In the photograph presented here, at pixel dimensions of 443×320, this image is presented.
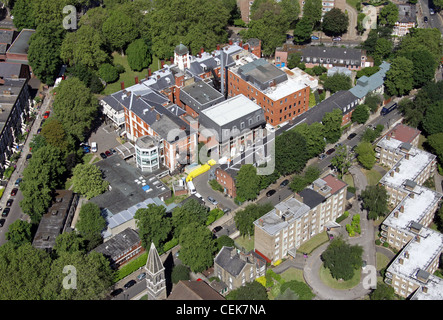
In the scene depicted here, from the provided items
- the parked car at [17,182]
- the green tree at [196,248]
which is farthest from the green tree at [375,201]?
the parked car at [17,182]

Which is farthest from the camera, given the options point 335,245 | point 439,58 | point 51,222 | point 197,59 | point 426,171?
point 439,58

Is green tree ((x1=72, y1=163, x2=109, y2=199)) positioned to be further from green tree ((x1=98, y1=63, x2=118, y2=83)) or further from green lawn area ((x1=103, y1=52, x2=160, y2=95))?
green tree ((x1=98, y1=63, x2=118, y2=83))

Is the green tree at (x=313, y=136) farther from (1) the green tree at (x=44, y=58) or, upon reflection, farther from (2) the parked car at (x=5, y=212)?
(1) the green tree at (x=44, y=58)

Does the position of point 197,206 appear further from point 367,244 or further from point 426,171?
point 426,171

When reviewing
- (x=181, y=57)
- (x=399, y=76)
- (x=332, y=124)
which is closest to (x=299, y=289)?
(x=332, y=124)

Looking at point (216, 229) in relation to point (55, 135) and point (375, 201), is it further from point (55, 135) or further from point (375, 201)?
point (55, 135)

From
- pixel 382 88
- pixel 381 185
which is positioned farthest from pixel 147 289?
pixel 382 88
